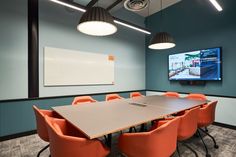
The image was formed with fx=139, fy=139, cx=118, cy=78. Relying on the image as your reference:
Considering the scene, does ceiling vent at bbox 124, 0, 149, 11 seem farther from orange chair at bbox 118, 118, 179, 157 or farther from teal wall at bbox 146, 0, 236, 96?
teal wall at bbox 146, 0, 236, 96

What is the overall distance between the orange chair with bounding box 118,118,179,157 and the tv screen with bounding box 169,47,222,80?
3066 millimetres

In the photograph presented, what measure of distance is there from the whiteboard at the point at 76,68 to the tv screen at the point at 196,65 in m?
2.08

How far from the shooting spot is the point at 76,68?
386 cm

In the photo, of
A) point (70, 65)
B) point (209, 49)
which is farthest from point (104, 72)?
point (209, 49)

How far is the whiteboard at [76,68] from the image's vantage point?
11.4 ft

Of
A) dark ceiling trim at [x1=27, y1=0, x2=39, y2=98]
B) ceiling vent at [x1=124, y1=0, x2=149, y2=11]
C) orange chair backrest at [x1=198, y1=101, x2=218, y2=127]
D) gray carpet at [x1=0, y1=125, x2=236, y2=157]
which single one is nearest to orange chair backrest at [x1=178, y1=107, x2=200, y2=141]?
orange chair backrest at [x1=198, y1=101, x2=218, y2=127]

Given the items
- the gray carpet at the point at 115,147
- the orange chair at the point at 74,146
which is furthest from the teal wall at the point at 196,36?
the orange chair at the point at 74,146

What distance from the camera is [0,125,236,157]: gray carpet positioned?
90.1 inches

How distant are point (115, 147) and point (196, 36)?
3865 millimetres

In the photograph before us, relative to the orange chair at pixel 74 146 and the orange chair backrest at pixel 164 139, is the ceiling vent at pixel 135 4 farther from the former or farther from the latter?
the orange chair at pixel 74 146

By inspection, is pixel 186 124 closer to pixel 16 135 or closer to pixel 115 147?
pixel 115 147

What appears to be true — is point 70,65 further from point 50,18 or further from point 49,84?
point 50,18

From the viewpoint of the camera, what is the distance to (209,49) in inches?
151

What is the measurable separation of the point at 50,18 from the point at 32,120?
2.50m
